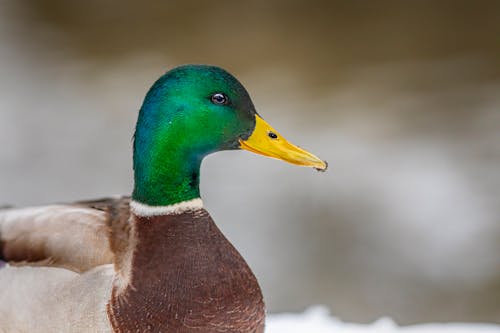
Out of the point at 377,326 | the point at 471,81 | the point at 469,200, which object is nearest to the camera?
the point at 377,326

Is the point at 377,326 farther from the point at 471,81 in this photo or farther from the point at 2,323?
the point at 471,81

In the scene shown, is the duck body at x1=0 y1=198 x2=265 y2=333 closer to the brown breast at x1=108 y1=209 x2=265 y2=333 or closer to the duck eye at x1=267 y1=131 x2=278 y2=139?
the brown breast at x1=108 y1=209 x2=265 y2=333

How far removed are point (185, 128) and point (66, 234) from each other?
1.53 feet

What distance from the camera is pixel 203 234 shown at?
7.97ft

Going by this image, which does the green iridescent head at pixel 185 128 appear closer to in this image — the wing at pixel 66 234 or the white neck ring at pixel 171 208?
the white neck ring at pixel 171 208

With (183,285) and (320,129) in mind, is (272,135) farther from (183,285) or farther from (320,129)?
(320,129)

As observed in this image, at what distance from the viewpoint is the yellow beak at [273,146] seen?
2.41 m

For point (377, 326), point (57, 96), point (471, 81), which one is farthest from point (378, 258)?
point (57, 96)

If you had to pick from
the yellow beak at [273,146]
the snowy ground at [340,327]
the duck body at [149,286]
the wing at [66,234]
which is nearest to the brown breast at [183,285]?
the duck body at [149,286]

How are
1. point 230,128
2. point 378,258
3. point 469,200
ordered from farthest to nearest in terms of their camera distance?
point 469,200, point 378,258, point 230,128

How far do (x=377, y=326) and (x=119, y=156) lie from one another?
3.82 m

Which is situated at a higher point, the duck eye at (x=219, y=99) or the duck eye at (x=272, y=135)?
the duck eye at (x=219, y=99)

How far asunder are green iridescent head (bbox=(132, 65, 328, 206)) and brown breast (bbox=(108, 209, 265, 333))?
0.09 m

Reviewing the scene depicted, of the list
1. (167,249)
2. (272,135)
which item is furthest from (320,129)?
(167,249)
